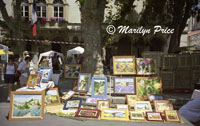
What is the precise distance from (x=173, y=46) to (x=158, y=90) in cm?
684

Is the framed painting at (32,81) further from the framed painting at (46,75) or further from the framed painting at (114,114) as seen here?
the framed painting at (114,114)

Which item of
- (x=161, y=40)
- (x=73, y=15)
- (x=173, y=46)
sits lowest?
(x=173, y=46)

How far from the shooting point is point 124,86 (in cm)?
530

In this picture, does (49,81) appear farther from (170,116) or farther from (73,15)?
(73,15)

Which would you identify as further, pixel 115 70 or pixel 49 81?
pixel 115 70

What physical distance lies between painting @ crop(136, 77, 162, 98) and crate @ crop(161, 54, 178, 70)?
152 centimetres

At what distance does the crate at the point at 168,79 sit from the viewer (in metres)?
6.63

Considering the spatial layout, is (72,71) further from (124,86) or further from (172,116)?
(172,116)

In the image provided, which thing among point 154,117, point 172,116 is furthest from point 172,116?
point 154,117

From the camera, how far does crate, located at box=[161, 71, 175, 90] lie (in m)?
6.63

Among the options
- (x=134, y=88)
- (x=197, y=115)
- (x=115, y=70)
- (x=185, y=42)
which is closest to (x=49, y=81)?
(x=115, y=70)

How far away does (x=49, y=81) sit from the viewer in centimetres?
504

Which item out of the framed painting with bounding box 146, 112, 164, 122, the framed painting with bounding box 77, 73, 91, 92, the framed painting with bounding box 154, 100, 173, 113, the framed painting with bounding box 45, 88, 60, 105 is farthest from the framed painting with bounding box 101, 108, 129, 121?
the framed painting with bounding box 77, 73, 91, 92

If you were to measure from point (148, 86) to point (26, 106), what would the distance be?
3473mm
